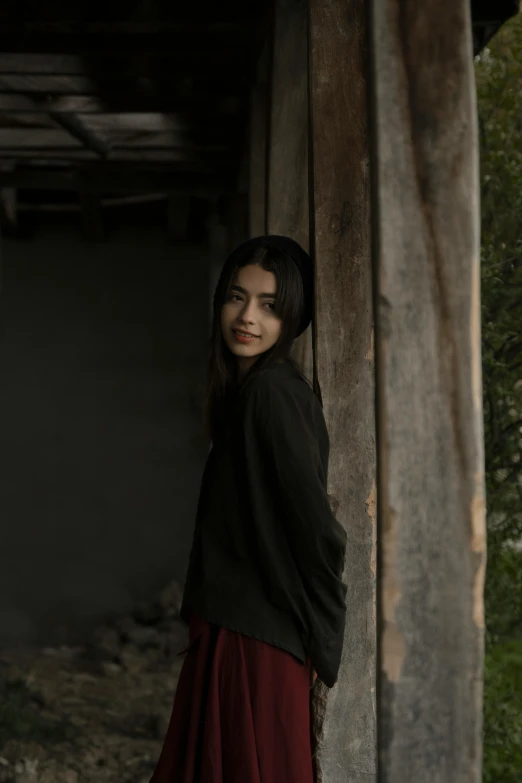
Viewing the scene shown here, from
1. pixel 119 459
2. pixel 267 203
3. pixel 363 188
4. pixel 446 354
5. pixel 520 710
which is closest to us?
pixel 446 354

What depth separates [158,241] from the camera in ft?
27.5

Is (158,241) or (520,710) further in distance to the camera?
(158,241)

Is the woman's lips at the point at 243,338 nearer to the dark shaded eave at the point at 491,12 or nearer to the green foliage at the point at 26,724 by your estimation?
the dark shaded eave at the point at 491,12

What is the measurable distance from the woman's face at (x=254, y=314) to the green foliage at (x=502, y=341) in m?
2.84

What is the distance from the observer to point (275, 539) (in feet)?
6.87

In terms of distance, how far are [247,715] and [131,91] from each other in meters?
3.54

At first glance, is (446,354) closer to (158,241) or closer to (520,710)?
(520,710)

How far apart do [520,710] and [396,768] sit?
3708mm

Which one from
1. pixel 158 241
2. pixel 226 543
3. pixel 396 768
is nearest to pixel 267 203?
pixel 226 543

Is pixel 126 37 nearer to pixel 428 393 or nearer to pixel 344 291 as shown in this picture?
pixel 344 291

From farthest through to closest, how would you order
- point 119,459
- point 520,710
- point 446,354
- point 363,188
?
point 119,459 < point 520,710 < point 363,188 < point 446,354

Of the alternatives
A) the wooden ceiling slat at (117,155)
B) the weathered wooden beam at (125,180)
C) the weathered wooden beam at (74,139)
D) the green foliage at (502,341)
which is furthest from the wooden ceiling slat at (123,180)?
the green foliage at (502,341)

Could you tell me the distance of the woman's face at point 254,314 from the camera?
88.4 inches

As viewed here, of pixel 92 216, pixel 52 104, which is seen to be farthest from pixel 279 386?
pixel 92 216
